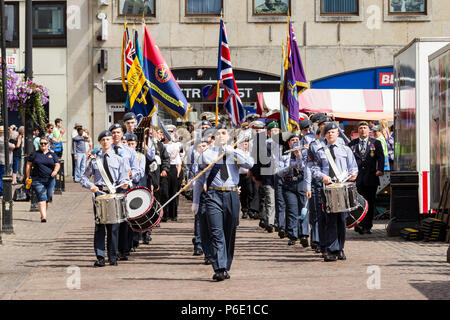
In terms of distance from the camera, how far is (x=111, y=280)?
11500mm

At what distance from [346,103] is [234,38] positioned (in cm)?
846

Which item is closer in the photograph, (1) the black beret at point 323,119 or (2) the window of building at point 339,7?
(1) the black beret at point 323,119

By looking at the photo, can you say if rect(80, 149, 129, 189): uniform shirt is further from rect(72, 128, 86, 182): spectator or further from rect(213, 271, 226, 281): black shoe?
rect(72, 128, 86, 182): spectator

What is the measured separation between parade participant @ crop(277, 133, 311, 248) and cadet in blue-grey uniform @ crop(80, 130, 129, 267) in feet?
10.5

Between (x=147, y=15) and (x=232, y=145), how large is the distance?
2258 centimetres

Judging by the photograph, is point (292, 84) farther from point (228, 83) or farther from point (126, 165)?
point (126, 165)

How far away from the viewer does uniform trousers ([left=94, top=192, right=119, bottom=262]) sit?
13016mm

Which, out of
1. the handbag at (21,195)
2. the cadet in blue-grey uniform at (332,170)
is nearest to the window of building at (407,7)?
the handbag at (21,195)

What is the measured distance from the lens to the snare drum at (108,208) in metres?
12.9

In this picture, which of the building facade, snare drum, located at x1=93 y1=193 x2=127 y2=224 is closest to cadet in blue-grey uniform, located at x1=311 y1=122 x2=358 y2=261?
snare drum, located at x1=93 y1=193 x2=127 y2=224

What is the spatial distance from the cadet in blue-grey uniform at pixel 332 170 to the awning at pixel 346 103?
11472 mm

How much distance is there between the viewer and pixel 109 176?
13.2m

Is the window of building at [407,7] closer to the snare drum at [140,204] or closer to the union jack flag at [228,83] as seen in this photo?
the union jack flag at [228,83]

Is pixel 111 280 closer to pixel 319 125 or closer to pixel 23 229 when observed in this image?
pixel 319 125
